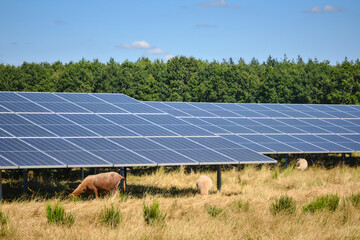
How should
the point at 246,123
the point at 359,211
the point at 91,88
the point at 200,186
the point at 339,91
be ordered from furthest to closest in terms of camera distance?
the point at 91,88 → the point at 339,91 → the point at 246,123 → the point at 200,186 → the point at 359,211

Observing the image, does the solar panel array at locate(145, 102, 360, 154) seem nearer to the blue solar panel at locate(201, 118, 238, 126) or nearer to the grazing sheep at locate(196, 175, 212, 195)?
the blue solar panel at locate(201, 118, 238, 126)

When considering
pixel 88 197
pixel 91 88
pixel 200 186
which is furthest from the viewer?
pixel 91 88

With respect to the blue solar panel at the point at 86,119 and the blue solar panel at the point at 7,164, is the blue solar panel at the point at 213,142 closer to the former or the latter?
the blue solar panel at the point at 86,119

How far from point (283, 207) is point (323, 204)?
1588mm

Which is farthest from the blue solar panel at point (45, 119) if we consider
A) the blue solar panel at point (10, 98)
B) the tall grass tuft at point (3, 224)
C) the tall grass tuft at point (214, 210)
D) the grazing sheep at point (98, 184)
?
the tall grass tuft at point (214, 210)

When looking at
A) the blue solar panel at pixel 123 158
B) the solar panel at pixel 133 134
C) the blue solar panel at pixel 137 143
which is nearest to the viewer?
the blue solar panel at pixel 123 158

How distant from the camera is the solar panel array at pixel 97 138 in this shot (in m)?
21.4

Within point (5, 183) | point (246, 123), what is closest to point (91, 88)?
point (246, 123)

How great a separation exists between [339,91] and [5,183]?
202ft

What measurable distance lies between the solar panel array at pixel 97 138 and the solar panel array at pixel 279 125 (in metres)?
5.62

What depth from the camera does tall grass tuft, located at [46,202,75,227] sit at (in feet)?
57.7

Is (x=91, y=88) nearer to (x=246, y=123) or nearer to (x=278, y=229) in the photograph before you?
(x=246, y=123)

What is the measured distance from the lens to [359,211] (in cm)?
2072

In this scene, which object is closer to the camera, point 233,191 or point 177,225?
point 177,225
